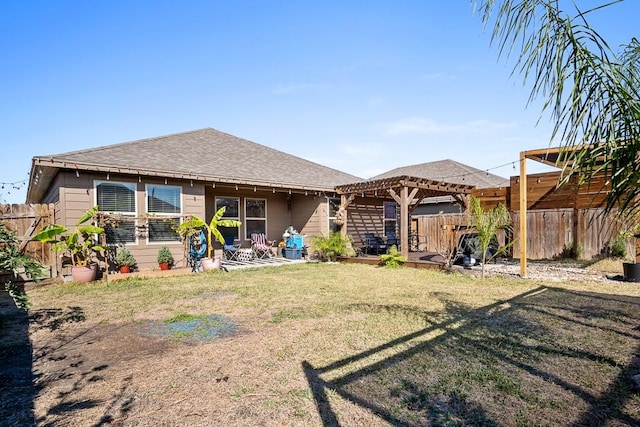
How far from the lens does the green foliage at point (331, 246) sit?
12453 millimetres

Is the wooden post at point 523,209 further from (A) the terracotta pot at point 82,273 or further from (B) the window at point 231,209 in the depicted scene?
(A) the terracotta pot at point 82,273

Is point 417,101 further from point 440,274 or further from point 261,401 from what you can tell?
point 261,401

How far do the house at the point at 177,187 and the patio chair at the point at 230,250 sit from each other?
32 centimetres

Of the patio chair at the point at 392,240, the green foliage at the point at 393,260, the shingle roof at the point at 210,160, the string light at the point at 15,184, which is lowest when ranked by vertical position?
the green foliage at the point at 393,260

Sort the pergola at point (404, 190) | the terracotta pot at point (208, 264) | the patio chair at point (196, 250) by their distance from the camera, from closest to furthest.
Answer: the patio chair at point (196, 250) → the terracotta pot at point (208, 264) → the pergola at point (404, 190)

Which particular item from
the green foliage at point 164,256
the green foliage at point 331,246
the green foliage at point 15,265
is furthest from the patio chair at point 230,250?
the green foliage at point 15,265

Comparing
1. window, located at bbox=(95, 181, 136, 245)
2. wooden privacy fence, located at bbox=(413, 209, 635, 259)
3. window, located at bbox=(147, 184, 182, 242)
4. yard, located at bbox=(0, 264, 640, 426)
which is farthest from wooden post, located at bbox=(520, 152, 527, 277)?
window, located at bbox=(95, 181, 136, 245)

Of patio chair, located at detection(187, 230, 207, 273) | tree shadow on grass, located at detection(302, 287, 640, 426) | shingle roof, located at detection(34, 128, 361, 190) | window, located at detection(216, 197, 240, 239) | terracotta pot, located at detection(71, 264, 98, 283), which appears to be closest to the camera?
tree shadow on grass, located at detection(302, 287, 640, 426)

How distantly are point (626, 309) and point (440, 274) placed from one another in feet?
13.8

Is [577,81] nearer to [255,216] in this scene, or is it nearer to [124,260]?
[124,260]

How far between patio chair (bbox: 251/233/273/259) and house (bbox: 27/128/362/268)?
1.72 feet

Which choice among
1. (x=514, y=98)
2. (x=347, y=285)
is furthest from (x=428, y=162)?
(x=514, y=98)

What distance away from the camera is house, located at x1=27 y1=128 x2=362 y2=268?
8953mm

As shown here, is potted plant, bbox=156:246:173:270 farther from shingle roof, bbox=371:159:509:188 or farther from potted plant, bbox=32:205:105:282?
shingle roof, bbox=371:159:509:188
